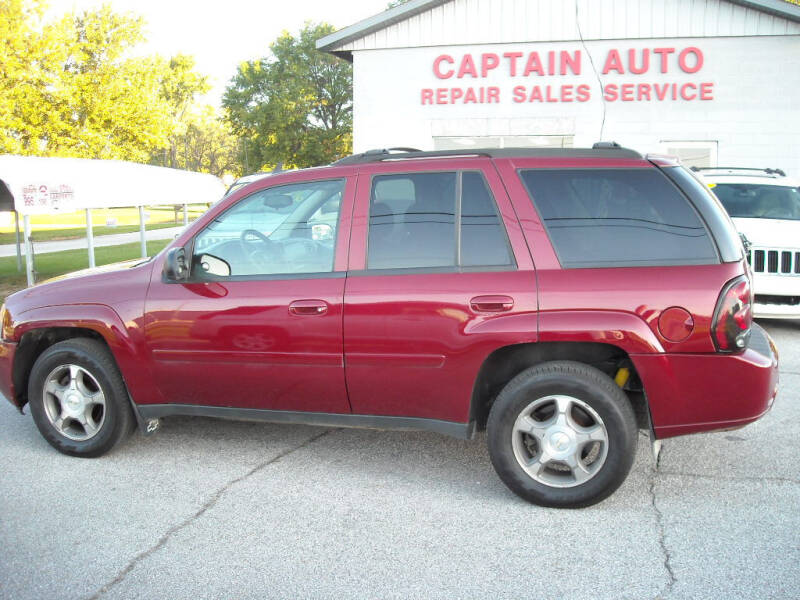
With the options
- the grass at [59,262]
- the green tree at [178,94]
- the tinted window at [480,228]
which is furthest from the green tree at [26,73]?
the tinted window at [480,228]

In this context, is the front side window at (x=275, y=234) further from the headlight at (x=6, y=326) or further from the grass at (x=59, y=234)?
the grass at (x=59, y=234)

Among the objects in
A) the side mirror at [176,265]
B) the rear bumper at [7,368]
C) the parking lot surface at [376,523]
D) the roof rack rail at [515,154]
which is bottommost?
the parking lot surface at [376,523]

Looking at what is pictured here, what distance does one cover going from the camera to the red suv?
3.62 meters

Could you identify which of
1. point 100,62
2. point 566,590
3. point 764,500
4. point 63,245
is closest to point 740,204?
point 764,500

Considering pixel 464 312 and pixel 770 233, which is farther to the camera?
pixel 770 233

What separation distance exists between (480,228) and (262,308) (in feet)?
4.07

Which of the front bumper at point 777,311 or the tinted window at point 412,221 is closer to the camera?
the tinted window at point 412,221

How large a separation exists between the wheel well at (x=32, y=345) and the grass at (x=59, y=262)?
855cm

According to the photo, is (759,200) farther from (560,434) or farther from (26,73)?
(26,73)

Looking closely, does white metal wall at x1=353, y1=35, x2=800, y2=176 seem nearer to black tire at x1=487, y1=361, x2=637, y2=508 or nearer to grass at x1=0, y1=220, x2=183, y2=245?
black tire at x1=487, y1=361, x2=637, y2=508

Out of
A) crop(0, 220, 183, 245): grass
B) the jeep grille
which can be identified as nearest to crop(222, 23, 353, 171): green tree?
crop(0, 220, 183, 245): grass

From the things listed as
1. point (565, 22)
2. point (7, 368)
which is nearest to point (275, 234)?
point (7, 368)

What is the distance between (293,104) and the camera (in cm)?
4419

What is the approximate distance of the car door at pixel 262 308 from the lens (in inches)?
160
